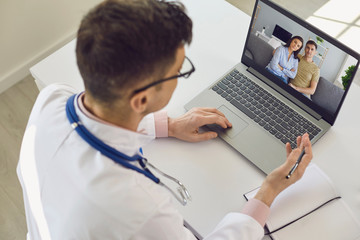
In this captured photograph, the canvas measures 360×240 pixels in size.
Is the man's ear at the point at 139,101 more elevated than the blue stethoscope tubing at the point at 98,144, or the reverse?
the man's ear at the point at 139,101

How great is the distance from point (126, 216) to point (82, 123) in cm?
24

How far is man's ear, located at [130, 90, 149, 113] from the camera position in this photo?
0.86 meters

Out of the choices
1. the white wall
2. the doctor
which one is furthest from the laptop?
the white wall

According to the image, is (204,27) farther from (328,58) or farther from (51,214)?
(51,214)

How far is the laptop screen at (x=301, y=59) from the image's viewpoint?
1149 mm

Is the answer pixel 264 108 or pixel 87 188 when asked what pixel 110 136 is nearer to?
pixel 87 188

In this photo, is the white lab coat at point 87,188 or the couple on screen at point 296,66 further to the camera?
the couple on screen at point 296,66

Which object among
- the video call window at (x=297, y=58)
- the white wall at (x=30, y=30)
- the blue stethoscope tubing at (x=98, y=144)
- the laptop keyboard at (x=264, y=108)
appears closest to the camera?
the blue stethoscope tubing at (x=98, y=144)

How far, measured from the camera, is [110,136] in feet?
2.96

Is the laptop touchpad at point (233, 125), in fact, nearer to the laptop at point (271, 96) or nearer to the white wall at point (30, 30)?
the laptop at point (271, 96)

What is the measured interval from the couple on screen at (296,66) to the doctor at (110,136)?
401 mm

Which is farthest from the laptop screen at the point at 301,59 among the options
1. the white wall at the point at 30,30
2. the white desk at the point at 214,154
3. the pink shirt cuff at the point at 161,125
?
the white wall at the point at 30,30

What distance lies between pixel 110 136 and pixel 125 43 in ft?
0.76

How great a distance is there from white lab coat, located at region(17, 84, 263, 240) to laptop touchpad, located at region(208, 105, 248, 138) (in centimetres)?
37
